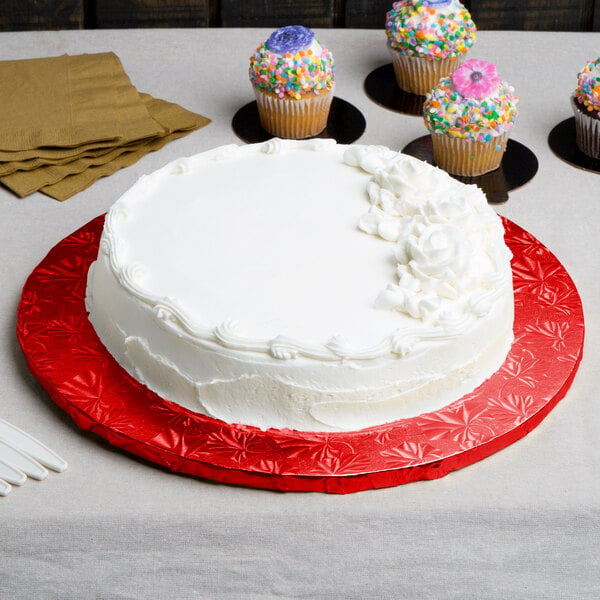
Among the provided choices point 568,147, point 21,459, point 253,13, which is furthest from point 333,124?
point 21,459

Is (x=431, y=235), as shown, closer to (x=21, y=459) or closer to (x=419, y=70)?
(x=21, y=459)

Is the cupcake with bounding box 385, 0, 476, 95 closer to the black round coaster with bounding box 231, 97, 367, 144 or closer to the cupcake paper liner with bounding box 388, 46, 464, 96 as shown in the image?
the cupcake paper liner with bounding box 388, 46, 464, 96

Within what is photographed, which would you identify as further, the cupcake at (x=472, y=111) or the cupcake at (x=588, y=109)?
the cupcake at (x=588, y=109)

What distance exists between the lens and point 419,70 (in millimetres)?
2180

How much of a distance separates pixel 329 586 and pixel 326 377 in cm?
29

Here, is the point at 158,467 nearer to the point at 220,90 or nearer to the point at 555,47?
the point at 220,90

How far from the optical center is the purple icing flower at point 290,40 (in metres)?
1.94

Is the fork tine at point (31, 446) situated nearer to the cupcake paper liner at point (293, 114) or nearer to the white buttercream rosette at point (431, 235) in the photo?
the white buttercream rosette at point (431, 235)

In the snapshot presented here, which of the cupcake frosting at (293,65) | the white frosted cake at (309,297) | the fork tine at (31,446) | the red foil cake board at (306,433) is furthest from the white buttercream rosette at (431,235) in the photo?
the fork tine at (31,446)

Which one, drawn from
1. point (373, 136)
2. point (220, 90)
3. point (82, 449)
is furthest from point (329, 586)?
point (220, 90)

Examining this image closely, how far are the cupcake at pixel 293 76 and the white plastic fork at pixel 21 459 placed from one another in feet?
3.01

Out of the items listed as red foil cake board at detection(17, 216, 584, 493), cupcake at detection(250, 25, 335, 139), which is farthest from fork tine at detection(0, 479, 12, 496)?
cupcake at detection(250, 25, 335, 139)

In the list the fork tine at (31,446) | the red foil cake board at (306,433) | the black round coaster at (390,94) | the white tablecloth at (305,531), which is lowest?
the white tablecloth at (305,531)

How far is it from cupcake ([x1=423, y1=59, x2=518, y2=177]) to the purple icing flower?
28 cm
